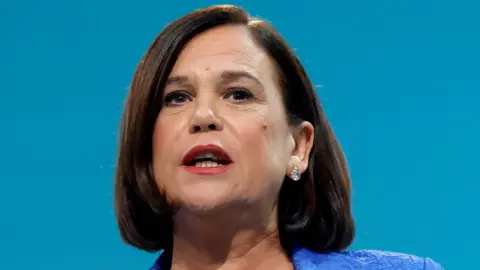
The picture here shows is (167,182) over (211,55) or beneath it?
beneath

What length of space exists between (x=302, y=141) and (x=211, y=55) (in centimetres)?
24

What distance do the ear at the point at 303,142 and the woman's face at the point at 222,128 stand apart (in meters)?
0.03

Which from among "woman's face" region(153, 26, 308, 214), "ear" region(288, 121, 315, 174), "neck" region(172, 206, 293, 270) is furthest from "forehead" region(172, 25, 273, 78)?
"neck" region(172, 206, 293, 270)

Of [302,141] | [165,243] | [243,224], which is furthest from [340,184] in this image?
[165,243]

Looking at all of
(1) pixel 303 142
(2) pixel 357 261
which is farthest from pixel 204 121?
(2) pixel 357 261

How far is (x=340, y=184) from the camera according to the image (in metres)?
1.51

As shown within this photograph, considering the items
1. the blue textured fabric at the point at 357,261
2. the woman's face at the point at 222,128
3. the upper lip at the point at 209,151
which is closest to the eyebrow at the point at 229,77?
the woman's face at the point at 222,128

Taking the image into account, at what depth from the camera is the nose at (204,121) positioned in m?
1.29

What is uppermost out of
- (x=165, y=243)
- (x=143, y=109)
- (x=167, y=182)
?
(x=143, y=109)

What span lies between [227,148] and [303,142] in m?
0.23

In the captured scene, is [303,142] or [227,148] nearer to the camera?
[227,148]

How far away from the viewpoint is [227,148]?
128 centimetres

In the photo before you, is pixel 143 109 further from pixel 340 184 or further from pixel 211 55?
pixel 340 184

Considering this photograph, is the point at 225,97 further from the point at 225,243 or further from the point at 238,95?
the point at 225,243
